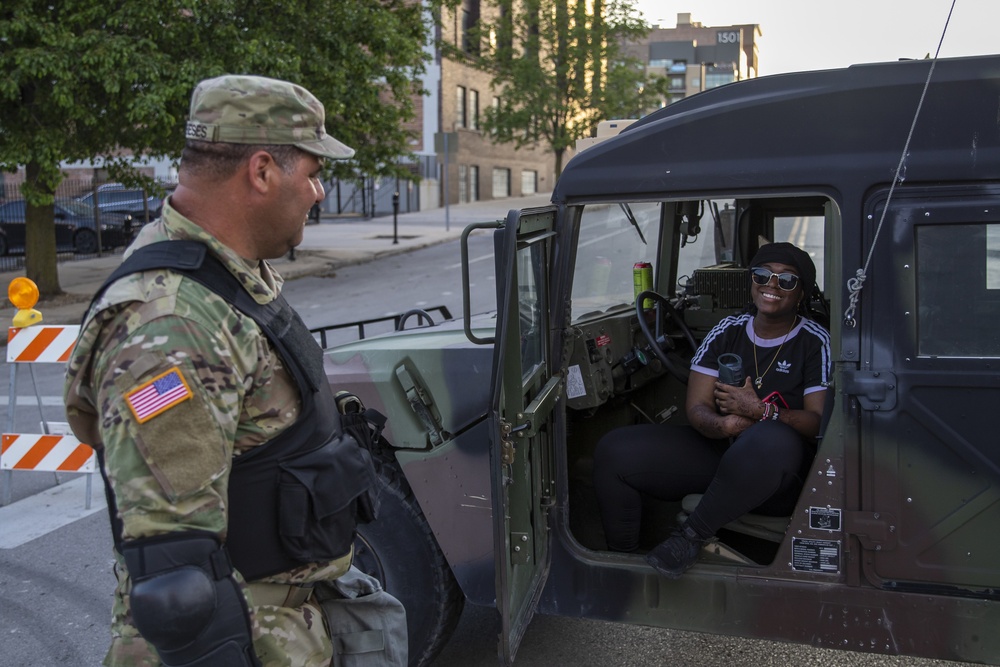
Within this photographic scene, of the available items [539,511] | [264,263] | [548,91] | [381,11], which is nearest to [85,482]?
[539,511]

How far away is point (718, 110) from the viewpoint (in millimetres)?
2922

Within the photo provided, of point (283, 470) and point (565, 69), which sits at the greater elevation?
point (565, 69)

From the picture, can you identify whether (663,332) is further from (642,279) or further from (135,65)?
(135,65)

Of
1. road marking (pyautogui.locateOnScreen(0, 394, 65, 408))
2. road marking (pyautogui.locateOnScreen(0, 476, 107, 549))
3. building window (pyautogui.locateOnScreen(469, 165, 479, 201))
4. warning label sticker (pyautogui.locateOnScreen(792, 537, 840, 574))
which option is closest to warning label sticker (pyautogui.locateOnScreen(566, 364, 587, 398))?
warning label sticker (pyautogui.locateOnScreen(792, 537, 840, 574))

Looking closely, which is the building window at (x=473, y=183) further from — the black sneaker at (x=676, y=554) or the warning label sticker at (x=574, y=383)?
the black sneaker at (x=676, y=554)

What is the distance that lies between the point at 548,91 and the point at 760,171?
86.3 ft

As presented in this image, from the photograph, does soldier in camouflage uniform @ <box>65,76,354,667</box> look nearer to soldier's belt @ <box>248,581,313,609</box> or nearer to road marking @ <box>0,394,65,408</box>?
soldier's belt @ <box>248,581,313,609</box>

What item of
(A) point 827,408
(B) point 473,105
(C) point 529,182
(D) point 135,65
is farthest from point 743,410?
(C) point 529,182

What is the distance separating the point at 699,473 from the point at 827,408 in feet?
2.09

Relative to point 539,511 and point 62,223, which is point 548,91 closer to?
point 62,223

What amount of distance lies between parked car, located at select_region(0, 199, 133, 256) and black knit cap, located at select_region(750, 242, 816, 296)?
62.8 ft

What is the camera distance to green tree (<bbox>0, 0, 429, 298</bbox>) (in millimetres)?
11625

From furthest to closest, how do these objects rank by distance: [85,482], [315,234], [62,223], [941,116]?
[315,234] < [62,223] < [85,482] < [941,116]

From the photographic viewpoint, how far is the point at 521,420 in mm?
2812
